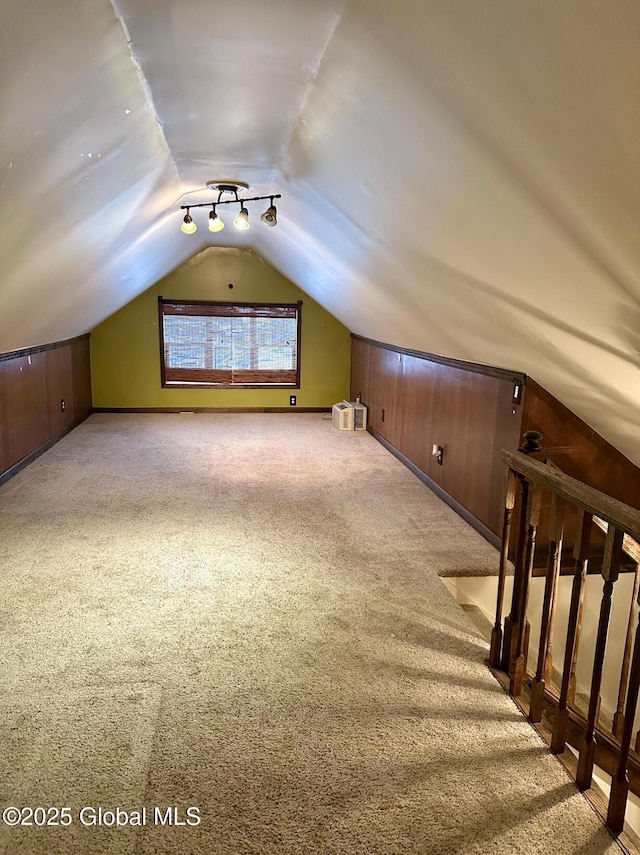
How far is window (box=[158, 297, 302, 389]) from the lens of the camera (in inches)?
283

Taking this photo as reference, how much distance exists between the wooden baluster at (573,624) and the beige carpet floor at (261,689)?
3.5 inches

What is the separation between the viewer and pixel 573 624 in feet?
5.70

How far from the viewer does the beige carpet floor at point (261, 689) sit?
4.95ft

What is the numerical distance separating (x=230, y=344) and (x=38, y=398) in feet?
8.78

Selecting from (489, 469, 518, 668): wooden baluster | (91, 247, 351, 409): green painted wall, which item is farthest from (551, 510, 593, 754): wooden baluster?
(91, 247, 351, 409): green painted wall

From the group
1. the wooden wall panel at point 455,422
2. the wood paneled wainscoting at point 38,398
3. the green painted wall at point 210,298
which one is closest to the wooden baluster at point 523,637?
the wooden wall panel at point 455,422

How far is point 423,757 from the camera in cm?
174

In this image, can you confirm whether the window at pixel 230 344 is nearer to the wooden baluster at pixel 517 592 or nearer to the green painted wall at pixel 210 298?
the green painted wall at pixel 210 298

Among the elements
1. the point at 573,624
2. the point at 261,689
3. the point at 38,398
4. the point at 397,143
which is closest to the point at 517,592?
the point at 573,624

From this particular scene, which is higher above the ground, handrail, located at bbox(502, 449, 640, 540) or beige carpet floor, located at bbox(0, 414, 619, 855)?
handrail, located at bbox(502, 449, 640, 540)

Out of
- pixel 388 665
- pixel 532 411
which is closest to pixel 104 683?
pixel 388 665

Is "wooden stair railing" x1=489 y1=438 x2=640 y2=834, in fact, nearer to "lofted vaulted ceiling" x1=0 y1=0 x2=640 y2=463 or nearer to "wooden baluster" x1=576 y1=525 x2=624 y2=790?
"wooden baluster" x1=576 y1=525 x2=624 y2=790

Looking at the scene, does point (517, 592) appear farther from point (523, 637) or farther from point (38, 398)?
point (38, 398)

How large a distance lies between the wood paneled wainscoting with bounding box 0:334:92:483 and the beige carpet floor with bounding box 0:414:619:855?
76cm
